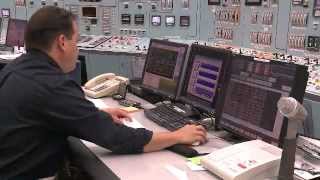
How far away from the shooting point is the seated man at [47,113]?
1729 mm

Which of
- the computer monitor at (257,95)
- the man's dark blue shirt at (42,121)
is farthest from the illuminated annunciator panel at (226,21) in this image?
the man's dark blue shirt at (42,121)

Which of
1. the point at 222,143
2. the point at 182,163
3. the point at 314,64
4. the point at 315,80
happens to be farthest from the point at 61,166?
the point at 314,64

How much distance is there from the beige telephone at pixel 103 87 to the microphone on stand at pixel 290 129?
1736mm

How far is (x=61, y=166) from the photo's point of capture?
1953 mm

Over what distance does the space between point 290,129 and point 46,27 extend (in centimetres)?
103

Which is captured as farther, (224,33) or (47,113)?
(224,33)

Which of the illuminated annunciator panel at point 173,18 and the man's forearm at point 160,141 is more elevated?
the illuminated annunciator panel at point 173,18

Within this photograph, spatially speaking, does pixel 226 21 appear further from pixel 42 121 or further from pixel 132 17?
pixel 42 121

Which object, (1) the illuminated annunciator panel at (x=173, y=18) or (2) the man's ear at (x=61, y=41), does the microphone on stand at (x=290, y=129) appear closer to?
(2) the man's ear at (x=61, y=41)

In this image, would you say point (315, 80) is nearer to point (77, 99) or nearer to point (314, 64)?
point (314, 64)

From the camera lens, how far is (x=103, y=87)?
3014mm

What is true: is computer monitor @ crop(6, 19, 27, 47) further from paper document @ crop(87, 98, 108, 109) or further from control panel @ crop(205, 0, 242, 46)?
paper document @ crop(87, 98, 108, 109)

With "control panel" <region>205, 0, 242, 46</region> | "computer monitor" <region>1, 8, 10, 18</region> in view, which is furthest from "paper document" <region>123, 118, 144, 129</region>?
"computer monitor" <region>1, 8, 10, 18</region>

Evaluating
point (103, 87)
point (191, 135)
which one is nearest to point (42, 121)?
point (191, 135)
